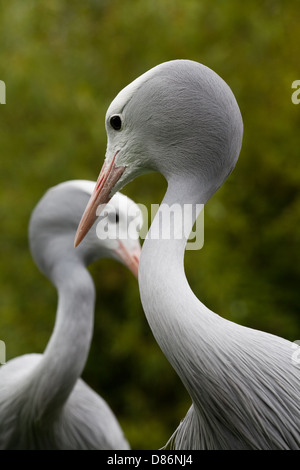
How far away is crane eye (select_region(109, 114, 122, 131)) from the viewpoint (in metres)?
2.27

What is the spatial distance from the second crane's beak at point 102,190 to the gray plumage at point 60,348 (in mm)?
883

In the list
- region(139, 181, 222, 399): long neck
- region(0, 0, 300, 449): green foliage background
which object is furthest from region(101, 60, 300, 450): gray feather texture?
region(0, 0, 300, 449): green foliage background

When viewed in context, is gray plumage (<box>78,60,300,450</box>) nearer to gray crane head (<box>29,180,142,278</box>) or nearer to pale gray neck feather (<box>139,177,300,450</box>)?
pale gray neck feather (<box>139,177,300,450</box>)

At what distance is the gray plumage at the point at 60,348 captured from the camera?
10.3 ft

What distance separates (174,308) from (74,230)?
134 centimetres

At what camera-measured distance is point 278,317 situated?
541 centimetres

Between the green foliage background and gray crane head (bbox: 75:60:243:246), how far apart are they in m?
3.21

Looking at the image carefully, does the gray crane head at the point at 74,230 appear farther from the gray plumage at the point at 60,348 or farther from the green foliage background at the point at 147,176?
the green foliage background at the point at 147,176

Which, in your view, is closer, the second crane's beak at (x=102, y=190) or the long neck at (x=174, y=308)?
the long neck at (x=174, y=308)

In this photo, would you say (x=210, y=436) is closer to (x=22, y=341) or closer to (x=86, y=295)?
(x=86, y=295)

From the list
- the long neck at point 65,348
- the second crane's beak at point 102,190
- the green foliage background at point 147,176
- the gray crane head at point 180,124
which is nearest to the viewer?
the gray crane head at point 180,124

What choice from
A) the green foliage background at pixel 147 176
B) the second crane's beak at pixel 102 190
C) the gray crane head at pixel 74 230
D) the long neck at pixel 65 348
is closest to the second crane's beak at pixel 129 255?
the gray crane head at pixel 74 230

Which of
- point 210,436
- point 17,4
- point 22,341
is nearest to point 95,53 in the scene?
point 17,4

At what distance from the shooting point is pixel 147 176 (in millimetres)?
5926
